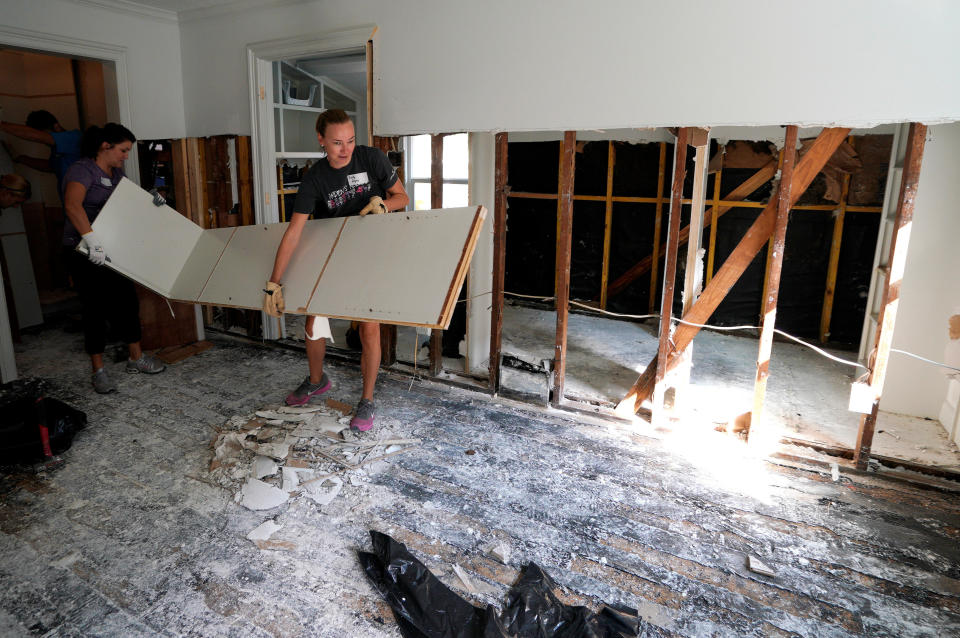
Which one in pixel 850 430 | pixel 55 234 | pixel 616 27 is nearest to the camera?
pixel 616 27

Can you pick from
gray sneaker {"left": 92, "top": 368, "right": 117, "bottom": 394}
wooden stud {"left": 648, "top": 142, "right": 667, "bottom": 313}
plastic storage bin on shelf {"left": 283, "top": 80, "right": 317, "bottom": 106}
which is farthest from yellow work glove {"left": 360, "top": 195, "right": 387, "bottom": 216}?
wooden stud {"left": 648, "top": 142, "right": 667, "bottom": 313}

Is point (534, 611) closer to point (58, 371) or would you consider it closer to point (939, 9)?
point (939, 9)

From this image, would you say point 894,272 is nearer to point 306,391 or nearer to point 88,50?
point 306,391

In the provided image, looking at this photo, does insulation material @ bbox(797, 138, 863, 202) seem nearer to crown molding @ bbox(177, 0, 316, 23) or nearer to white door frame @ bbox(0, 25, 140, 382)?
crown molding @ bbox(177, 0, 316, 23)

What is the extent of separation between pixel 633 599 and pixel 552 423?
134 cm

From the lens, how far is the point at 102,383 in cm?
347

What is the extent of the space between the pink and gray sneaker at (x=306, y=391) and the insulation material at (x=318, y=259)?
0.59 m

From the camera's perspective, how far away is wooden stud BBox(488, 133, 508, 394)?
126 inches

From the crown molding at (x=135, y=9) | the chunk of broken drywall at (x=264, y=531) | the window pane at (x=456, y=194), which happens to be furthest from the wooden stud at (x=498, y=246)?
the crown molding at (x=135, y=9)

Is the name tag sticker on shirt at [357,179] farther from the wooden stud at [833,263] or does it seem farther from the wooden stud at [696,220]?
the wooden stud at [833,263]

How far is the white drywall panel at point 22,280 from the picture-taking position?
4.48 meters

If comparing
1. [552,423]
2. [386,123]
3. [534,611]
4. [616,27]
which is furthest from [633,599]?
[386,123]

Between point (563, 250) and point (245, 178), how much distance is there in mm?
2608

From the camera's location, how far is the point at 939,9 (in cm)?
223
